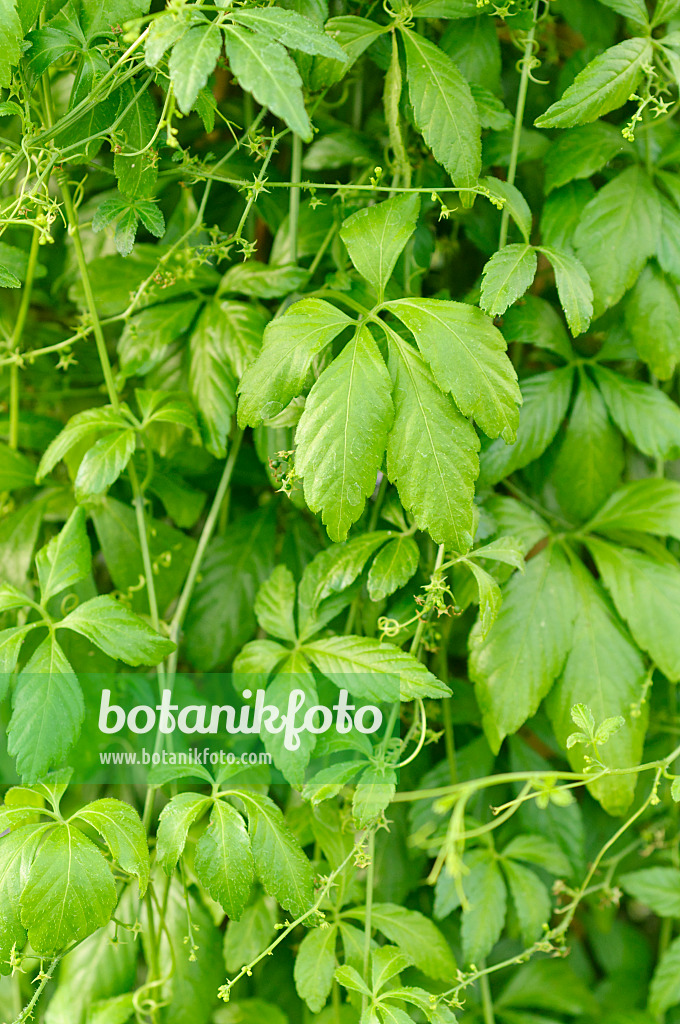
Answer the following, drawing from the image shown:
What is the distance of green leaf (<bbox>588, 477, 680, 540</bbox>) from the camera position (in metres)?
0.86

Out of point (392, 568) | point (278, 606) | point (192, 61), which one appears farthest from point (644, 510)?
point (192, 61)

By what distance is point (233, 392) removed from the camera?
82 cm

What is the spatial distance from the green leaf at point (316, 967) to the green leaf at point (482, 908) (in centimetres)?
16

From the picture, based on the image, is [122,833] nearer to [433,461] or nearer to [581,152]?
[433,461]

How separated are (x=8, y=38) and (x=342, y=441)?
16.9 inches

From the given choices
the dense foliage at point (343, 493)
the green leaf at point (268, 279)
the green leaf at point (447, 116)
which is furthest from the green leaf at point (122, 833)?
the green leaf at point (447, 116)

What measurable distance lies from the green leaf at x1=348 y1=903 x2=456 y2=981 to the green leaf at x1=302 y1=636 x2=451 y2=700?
0.25 meters

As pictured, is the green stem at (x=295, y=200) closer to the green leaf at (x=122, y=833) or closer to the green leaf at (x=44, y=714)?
the green leaf at (x=44, y=714)

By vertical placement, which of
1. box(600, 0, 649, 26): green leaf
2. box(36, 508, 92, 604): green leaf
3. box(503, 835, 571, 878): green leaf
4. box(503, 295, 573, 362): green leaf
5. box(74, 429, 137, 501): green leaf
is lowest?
box(503, 835, 571, 878): green leaf

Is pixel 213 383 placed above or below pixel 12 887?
above

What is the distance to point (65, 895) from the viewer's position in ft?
2.11

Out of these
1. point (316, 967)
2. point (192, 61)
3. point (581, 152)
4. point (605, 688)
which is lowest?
point (316, 967)

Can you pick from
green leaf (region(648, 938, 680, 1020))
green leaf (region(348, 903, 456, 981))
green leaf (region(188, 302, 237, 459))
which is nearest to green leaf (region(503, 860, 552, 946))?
green leaf (region(348, 903, 456, 981))

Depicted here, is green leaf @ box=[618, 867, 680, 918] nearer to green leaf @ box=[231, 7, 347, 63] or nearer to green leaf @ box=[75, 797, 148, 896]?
green leaf @ box=[75, 797, 148, 896]
